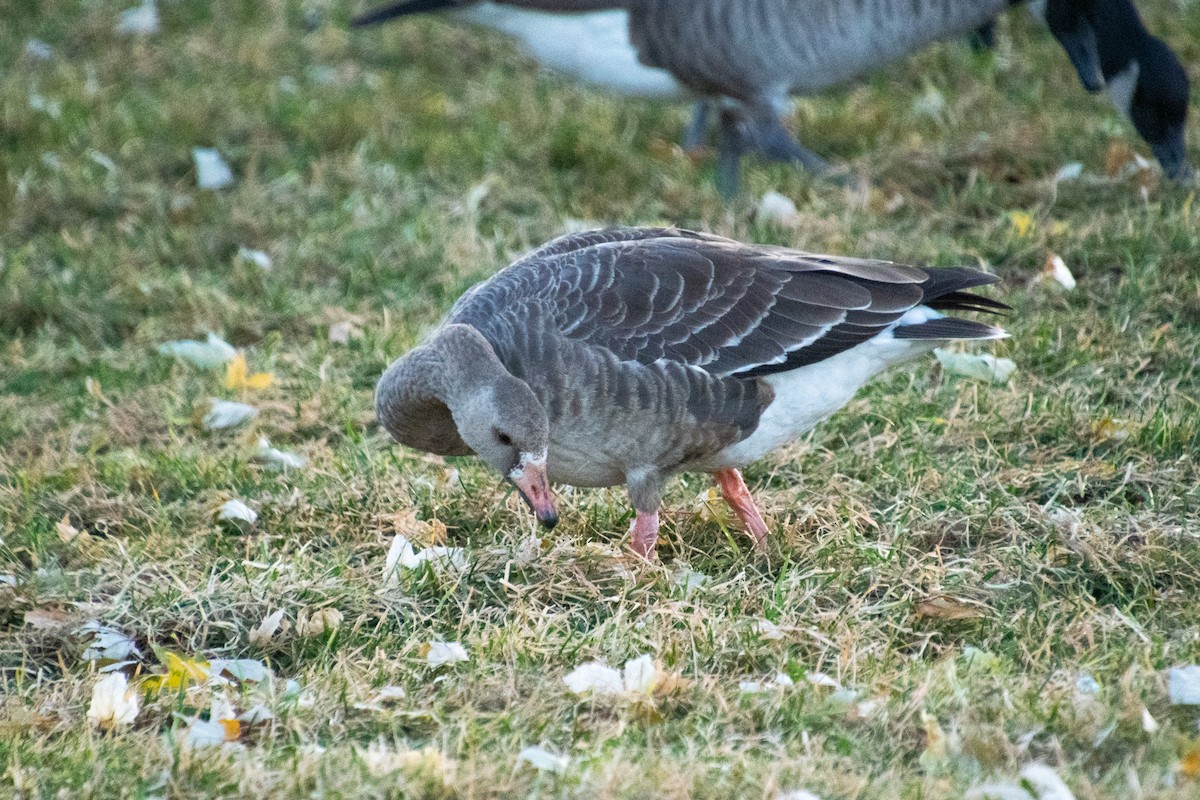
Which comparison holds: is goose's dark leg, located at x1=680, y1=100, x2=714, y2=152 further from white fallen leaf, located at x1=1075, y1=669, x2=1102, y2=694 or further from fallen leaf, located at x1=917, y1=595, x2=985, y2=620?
white fallen leaf, located at x1=1075, y1=669, x2=1102, y2=694

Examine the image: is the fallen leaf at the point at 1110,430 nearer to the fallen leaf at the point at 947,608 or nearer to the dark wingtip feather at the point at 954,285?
the dark wingtip feather at the point at 954,285

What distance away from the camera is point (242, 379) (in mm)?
5559

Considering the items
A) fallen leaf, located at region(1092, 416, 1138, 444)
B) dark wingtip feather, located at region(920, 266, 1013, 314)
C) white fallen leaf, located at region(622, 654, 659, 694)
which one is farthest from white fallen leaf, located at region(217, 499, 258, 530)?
fallen leaf, located at region(1092, 416, 1138, 444)

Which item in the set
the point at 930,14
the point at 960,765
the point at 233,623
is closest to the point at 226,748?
the point at 233,623

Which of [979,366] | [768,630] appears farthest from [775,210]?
[768,630]

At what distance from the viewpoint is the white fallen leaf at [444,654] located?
3.77m

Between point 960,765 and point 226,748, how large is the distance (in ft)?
5.34

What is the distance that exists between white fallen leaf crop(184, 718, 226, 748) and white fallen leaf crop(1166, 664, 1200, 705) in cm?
217

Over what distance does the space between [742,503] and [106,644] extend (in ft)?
6.00

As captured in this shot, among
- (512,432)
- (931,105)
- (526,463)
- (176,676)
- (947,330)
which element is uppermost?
(947,330)

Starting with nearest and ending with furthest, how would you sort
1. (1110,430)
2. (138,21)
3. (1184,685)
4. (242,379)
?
(1184,685) → (1110,430) → (242,379) → (138,21)

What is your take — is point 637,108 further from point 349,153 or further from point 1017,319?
point 1017,319

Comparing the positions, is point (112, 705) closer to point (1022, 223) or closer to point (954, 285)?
point (954, 285)

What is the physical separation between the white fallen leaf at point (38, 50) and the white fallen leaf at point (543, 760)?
24.3 feet
